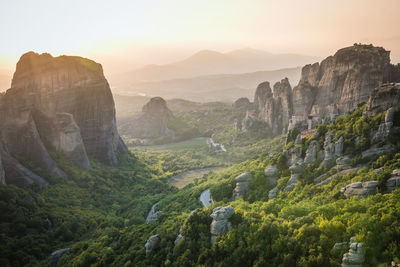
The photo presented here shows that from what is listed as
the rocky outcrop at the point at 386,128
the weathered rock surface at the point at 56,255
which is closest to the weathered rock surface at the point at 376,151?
the rocky outcrop at the point at 386,128

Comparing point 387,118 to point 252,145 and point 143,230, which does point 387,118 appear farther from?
point 252,145

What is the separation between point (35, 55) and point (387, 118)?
62477 mm

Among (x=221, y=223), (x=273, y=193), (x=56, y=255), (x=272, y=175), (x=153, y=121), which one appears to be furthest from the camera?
(x=153, y=121)

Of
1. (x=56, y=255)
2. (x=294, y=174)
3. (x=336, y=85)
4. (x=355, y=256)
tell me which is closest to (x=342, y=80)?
(x=336, y=85)

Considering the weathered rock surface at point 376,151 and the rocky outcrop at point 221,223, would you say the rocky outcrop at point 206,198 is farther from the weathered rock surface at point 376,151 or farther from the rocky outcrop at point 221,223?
the weathered rock surface at point 376,151

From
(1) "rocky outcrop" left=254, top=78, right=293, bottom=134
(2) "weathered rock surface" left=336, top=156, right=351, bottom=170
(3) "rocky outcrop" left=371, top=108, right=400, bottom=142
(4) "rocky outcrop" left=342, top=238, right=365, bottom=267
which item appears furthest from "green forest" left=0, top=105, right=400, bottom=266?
(1) "rocky outcrop" left=254, top=78, right=293, bottom=134

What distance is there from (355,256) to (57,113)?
185 feet

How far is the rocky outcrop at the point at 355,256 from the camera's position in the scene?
54.6 feet

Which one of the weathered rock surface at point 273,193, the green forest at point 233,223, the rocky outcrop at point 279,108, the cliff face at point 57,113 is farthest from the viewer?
the rocky outcrop at point 279,108

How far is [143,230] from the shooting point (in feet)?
114

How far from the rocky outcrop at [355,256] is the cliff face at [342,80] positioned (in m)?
42.8

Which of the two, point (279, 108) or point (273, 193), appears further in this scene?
point (279, 108)

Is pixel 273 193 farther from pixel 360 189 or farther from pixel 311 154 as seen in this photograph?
pixel 360 189

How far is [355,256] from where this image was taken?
54.9 feet
